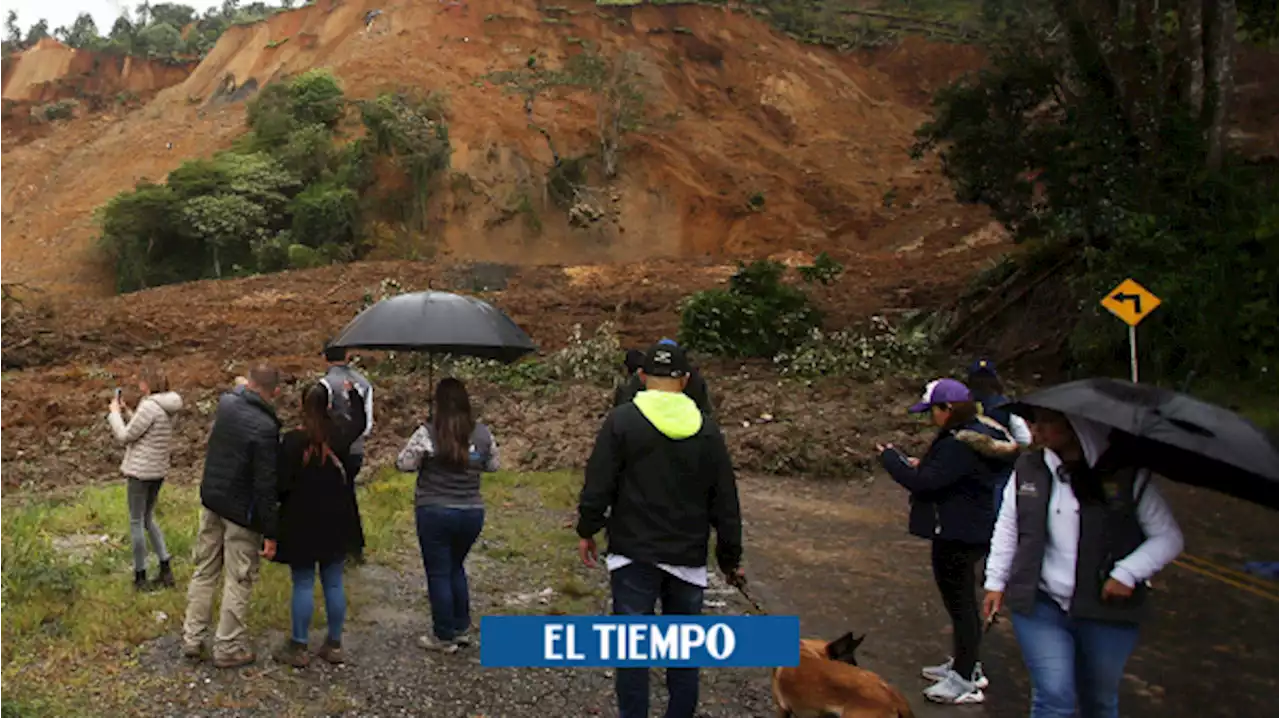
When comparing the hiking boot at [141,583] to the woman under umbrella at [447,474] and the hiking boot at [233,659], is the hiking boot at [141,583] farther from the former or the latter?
the woman under umbrella at [447,474]

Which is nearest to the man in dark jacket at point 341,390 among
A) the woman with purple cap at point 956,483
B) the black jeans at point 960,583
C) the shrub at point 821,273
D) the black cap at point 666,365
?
the black cap at point 666,365

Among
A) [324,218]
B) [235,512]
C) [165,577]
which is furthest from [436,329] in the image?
[324,218]

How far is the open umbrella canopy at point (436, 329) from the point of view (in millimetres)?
6762

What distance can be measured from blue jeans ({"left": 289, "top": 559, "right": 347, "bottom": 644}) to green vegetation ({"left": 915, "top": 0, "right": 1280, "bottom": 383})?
1293 cm

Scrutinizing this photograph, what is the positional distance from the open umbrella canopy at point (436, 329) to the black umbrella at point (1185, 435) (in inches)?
146

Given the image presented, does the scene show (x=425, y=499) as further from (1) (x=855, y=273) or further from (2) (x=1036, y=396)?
(1) (x=855, y=273)

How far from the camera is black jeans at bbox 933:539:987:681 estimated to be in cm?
563

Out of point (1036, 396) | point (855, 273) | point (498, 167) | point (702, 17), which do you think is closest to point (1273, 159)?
point (855, 273)

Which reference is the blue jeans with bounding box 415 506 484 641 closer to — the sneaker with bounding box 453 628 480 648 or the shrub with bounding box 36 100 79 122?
the sneaker with bounding box 453 628 480 648

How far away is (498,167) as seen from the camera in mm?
45812

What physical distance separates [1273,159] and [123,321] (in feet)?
71.5

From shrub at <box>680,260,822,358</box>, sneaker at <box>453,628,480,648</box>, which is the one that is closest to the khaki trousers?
sneaker at <box>453,628,480,648</box>

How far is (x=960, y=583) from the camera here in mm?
5699

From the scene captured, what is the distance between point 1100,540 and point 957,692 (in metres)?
2.39
